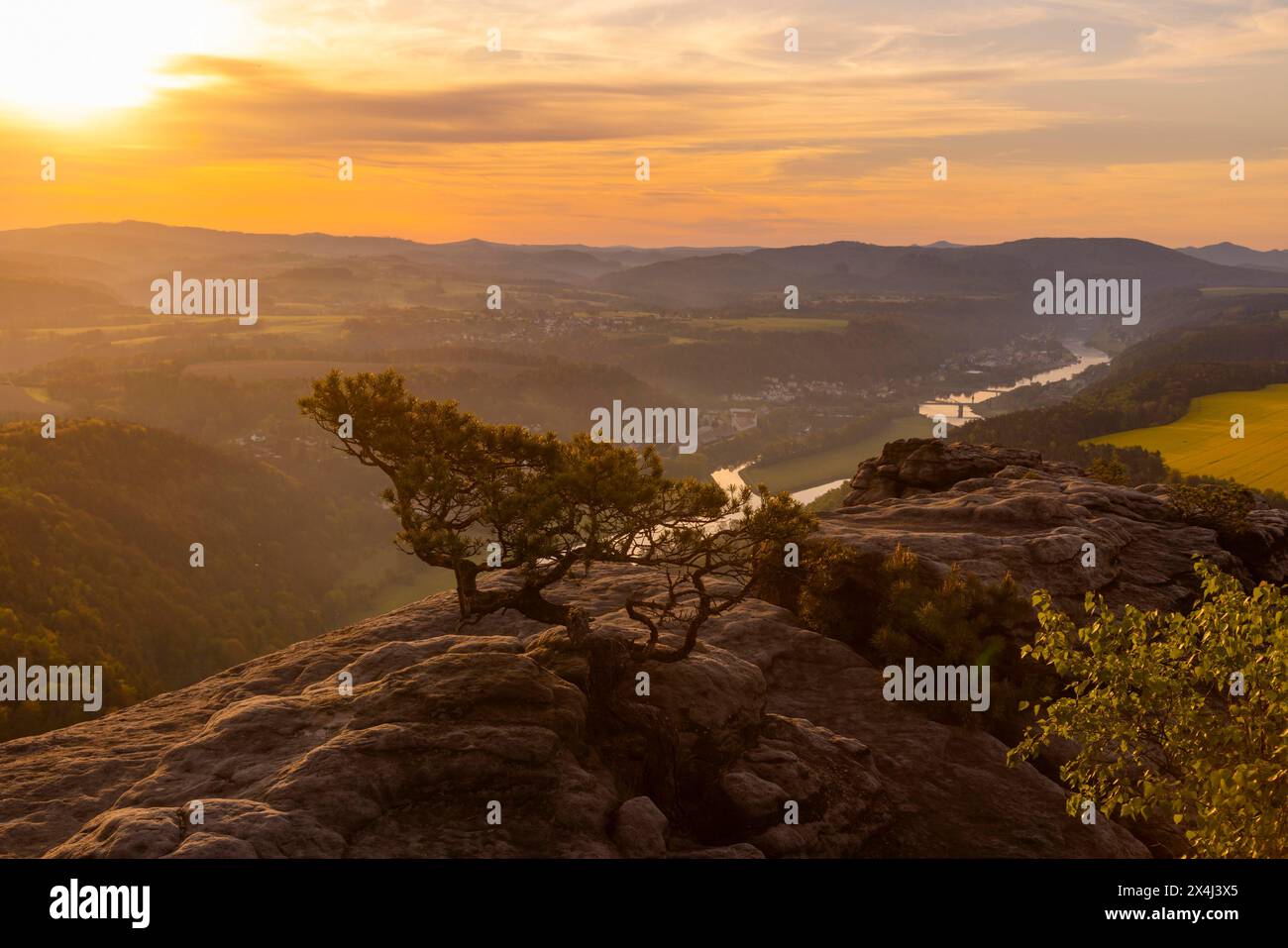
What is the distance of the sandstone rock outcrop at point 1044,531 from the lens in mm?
38906

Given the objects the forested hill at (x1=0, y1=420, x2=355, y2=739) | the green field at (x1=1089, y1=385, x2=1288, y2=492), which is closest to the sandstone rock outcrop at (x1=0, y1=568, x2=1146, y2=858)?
the forested hill at (x1=0, y1=420, x2=355, y2=739)

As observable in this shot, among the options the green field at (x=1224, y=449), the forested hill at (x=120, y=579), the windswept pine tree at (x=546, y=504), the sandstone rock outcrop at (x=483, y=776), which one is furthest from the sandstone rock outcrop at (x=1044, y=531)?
the green field at (x=1224, y=449)

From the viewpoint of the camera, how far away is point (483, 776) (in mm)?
20266

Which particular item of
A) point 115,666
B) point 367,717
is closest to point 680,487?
point 367,717

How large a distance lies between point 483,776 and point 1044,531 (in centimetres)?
3191

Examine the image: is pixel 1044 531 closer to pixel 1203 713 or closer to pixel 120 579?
pixel 1203 713

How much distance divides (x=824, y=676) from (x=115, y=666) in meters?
122

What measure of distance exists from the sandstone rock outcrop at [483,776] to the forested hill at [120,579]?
307ft

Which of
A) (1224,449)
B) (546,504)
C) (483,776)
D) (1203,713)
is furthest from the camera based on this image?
(1224,449)

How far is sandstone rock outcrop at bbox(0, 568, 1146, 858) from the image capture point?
A: 1867 centimetres

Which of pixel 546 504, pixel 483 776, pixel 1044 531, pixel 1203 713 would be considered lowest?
pixel 483 776

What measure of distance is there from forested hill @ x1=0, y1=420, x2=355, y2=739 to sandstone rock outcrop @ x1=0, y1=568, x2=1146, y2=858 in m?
93.5

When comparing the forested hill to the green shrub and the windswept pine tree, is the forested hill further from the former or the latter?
the green shrub

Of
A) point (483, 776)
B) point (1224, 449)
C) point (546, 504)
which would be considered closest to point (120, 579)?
point (546, 504)
